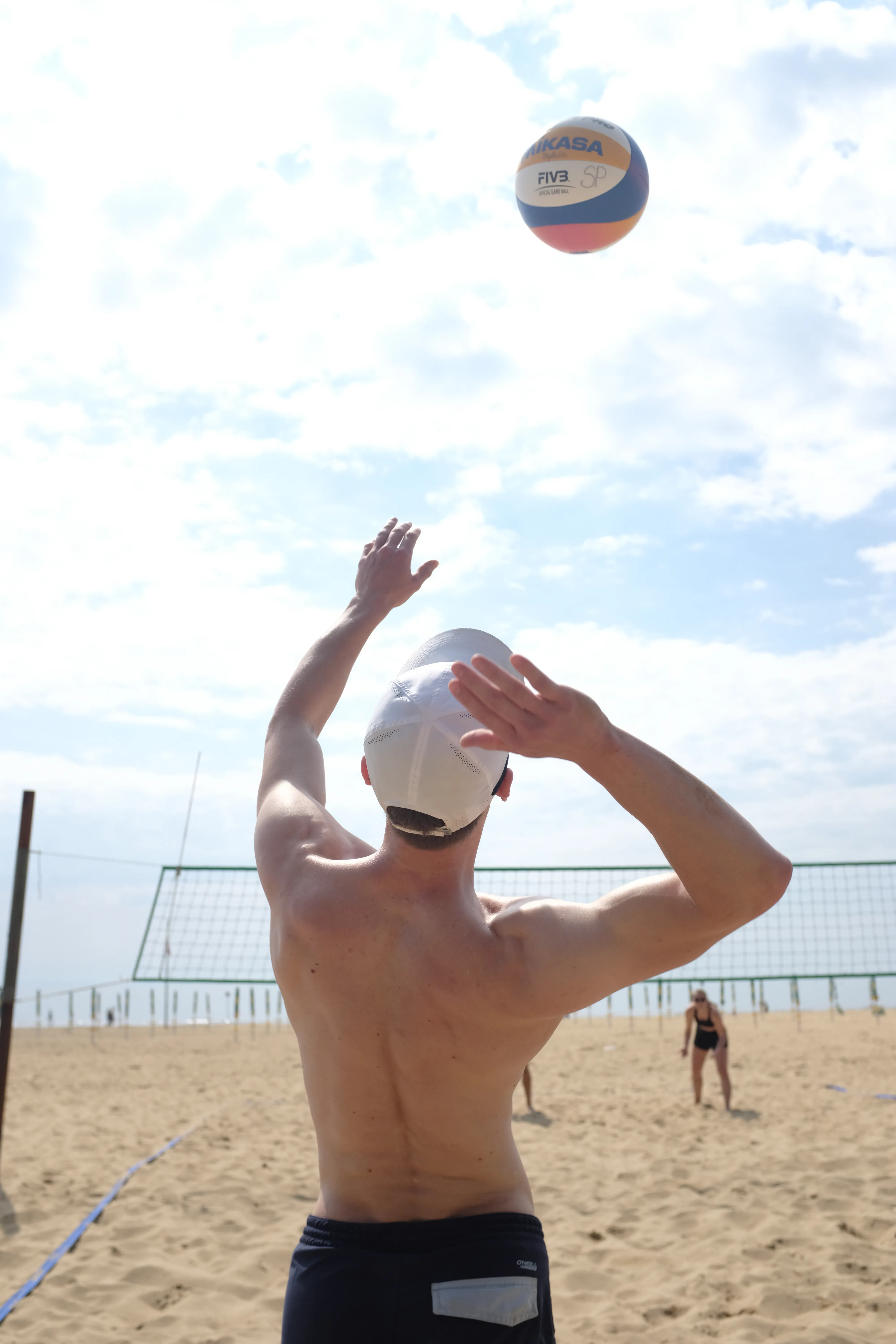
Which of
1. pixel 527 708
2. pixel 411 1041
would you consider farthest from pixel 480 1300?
pixel 527 708

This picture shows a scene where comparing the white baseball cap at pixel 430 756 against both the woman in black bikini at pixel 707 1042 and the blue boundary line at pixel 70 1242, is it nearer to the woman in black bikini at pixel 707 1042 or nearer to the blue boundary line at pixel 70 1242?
the blue boundary line at pixel 70 1242

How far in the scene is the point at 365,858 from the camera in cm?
153

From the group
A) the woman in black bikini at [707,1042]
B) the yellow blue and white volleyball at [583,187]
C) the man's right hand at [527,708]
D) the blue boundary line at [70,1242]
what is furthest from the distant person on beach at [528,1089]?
the man's right hand at [527,708]

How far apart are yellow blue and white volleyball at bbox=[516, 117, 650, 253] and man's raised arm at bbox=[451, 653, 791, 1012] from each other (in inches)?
167

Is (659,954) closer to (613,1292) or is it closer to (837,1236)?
(613,1292)

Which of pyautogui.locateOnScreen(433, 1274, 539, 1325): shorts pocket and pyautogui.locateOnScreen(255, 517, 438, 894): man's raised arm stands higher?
pyautogui.locateOnScreen(255, 517, 438, 894): man's raised arm

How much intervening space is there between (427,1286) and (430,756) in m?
0.73

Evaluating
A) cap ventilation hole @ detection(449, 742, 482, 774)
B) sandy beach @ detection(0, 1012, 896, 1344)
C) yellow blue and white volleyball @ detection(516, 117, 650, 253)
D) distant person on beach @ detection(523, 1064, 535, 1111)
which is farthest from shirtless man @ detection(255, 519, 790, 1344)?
distant person on beach @ detection(523, 1064, 535, 1111)

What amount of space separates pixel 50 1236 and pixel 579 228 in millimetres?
5823

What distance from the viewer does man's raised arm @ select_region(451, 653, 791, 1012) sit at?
3.52 ft

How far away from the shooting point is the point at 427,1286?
1.33 meters

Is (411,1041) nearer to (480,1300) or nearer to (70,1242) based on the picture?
(480,1300)

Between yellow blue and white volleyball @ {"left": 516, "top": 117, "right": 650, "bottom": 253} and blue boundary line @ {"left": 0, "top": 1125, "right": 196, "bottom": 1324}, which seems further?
yellow blue and white volleyball @ {"left": 516, "top": 117, "right": 650, "bottom": 253}

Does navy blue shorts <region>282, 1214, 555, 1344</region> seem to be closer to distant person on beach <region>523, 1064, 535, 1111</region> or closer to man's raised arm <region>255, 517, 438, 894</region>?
man's raised arm <region>255, 517, 438, 894</region>
